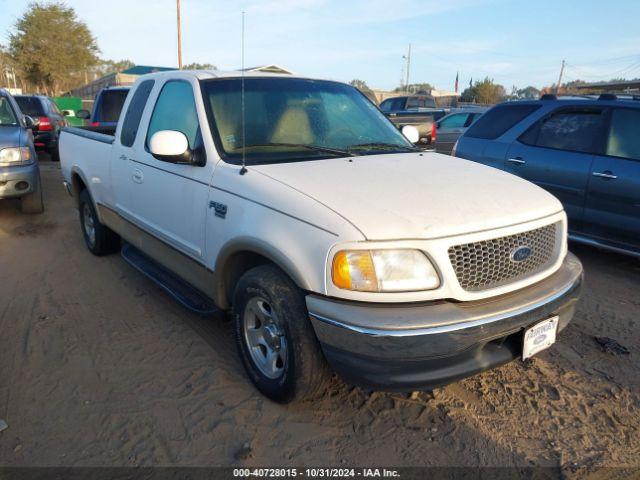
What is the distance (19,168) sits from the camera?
7004 mm

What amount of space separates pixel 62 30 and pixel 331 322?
4563cm

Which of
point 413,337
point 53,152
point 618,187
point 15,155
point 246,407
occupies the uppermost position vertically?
point 618,187

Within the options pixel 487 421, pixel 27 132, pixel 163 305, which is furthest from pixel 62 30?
pixel 487 421

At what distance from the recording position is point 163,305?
434cm

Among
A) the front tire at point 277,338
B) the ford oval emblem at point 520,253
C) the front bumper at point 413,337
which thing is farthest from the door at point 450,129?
the front bumper at point 413,337

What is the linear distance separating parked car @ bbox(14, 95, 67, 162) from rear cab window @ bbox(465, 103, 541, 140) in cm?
1056

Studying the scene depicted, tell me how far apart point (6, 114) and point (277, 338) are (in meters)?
7.25

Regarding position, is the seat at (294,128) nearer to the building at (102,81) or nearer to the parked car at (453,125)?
the parked car at (453,125)

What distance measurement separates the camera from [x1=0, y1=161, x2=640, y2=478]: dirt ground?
2.59 metres

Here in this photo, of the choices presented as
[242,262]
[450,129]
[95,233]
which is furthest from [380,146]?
[450,129]

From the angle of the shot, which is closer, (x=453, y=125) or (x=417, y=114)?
(x=453, y=125)

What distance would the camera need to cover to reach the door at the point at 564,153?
16.9ft

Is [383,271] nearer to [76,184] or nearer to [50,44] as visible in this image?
[76,184]

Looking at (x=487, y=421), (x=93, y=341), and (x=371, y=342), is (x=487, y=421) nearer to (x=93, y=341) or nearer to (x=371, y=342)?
(x=371, y=342)
